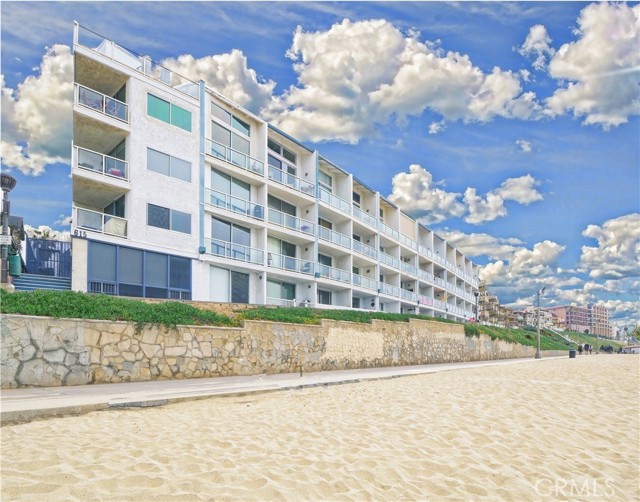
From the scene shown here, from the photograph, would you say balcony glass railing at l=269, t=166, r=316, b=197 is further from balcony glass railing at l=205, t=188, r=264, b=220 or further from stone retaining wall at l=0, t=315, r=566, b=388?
stone retaining wall at l=0, t=315, r=566, b=388

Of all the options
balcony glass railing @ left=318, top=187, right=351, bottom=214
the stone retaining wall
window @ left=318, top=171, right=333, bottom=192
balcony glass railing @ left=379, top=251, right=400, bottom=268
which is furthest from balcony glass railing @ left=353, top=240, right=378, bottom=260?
the stone retaining wall

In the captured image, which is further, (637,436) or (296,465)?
(637,436)

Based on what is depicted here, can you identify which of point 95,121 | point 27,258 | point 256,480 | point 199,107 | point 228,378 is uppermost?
point 199,107

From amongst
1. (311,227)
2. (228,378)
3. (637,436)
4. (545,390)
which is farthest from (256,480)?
(311,227)

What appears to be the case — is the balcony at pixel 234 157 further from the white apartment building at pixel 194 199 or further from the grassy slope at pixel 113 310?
the grassy slope at pixel 113 310

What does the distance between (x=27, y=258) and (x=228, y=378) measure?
46.7ft

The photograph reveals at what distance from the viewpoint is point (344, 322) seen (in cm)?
2362

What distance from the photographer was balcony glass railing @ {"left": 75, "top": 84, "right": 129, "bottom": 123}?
22.2 meters

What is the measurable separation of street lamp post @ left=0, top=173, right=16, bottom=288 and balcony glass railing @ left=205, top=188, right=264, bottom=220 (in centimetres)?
999

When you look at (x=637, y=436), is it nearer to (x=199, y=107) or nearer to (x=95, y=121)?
(x=95, y=121)

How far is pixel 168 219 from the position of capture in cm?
2494

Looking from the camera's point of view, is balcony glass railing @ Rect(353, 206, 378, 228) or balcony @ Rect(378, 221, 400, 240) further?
balcony @ Rect(378, 221, 400, 240)

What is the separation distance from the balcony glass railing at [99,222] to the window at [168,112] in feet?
20.1

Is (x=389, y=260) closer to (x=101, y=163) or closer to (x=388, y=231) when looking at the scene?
(x=388, y=231)
